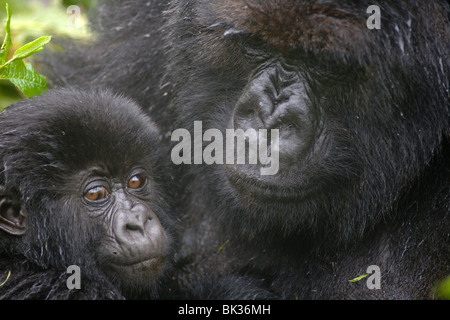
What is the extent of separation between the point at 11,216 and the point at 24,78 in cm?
97

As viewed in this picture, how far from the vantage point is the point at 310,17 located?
3.22 metres

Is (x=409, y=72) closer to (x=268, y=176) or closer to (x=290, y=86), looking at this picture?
(x=290, y=86)

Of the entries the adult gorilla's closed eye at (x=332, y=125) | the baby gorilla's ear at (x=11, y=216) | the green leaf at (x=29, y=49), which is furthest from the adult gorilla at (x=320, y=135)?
the baby gorilla's ear at (x=11, y=216)

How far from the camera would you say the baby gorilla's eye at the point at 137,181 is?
12.8 ft

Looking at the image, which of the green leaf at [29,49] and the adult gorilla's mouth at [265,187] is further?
the green leaf at [29,49]

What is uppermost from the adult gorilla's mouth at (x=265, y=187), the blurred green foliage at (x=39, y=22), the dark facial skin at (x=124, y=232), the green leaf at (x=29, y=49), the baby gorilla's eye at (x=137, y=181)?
the blurred green foliage at (x=39, y=22)

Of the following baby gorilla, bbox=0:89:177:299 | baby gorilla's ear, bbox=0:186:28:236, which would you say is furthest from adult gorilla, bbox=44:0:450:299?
baby gorilla's ear, bbox=0:186:28:236

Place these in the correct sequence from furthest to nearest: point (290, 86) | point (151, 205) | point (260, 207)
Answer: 1. point (151, 205)
2. point (260, 207)
3. point (290, 86)

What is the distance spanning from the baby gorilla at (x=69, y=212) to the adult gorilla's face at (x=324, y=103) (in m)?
0.67

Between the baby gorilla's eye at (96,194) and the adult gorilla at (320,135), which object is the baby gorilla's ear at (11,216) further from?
the adult gorilla at (320,135)

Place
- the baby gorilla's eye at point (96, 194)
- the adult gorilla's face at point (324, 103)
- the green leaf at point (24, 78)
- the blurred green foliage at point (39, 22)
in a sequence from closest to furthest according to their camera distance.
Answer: the adult gorilla's face at point (324, 103) < the baby gorilla's eye at point (96, 194) < the green leaf at point (24, 78) < the blurred green foliage at point (39, 22)

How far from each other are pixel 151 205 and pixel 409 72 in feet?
5.84

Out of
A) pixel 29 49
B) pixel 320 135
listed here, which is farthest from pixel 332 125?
pixel 29 49
